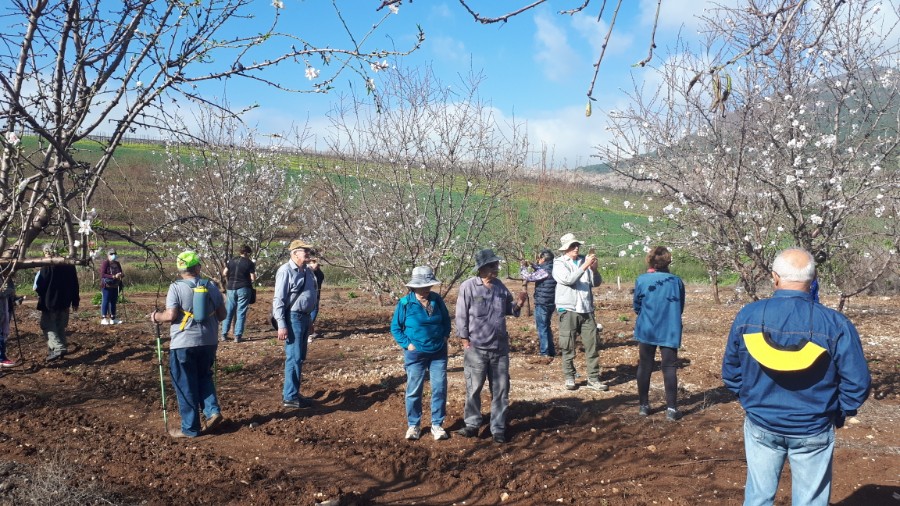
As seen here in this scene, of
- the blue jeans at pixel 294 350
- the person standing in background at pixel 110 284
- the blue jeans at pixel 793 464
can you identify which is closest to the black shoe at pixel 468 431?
the blue jeans at pixel 294 350

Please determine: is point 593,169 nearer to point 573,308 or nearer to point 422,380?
point 573,308

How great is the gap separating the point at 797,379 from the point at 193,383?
5.19m

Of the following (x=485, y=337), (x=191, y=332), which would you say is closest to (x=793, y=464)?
(x=485, y=337)

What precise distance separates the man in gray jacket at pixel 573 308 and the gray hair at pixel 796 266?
4.22m

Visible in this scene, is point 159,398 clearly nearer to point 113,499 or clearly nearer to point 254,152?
point 113,499

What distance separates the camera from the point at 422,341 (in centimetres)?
633

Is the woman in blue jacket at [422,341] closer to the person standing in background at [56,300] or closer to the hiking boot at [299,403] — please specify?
the hiking boot at [299,403]

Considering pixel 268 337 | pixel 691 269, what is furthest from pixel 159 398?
pixel 691 269

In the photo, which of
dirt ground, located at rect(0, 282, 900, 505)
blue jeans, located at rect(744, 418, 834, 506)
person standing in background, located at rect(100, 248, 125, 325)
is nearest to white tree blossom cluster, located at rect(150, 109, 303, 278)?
person standing in background, located at rect(100, 248, 125, 325)

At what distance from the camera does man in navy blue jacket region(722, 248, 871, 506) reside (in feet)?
11.3

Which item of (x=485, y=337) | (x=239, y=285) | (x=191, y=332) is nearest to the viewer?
(x=485, y=337)

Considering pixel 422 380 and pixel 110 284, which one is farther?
pixel 110 284

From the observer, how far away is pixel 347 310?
16875 millimetres

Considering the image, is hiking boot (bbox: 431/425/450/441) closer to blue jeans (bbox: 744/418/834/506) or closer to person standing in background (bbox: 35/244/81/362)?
blue jeans (bbox: 744/418/834/506)
